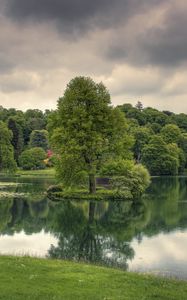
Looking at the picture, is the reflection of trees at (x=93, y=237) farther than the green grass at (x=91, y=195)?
No

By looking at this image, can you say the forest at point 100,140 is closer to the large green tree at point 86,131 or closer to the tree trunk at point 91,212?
the large green tree at point 86,131

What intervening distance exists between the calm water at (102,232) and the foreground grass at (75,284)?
400 cm

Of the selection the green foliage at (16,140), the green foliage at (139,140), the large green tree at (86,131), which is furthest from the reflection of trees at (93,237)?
the green foliage at (139,140)

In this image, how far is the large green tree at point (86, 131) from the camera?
50.9 meters

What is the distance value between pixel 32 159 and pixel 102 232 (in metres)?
88.9

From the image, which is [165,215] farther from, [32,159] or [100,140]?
[32,159]

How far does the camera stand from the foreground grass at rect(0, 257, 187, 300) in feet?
43.8

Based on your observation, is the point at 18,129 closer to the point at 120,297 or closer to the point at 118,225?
the point at 118,225

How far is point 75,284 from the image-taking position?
14750 millimetres

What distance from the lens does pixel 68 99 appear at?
5272cm

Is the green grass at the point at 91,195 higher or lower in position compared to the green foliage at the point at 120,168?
lower

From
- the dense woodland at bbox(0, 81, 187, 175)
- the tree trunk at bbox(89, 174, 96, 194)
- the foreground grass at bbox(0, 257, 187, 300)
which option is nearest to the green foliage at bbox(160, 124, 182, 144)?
the dense woodland at bbox(0, 81, 187, 175)

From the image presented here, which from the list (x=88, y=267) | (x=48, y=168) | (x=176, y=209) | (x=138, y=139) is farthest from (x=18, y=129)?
(x=88, y=267)

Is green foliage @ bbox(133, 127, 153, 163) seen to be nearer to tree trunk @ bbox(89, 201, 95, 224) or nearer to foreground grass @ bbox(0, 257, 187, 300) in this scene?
tree trunk @ bbox(89, 201, 95, 224)
